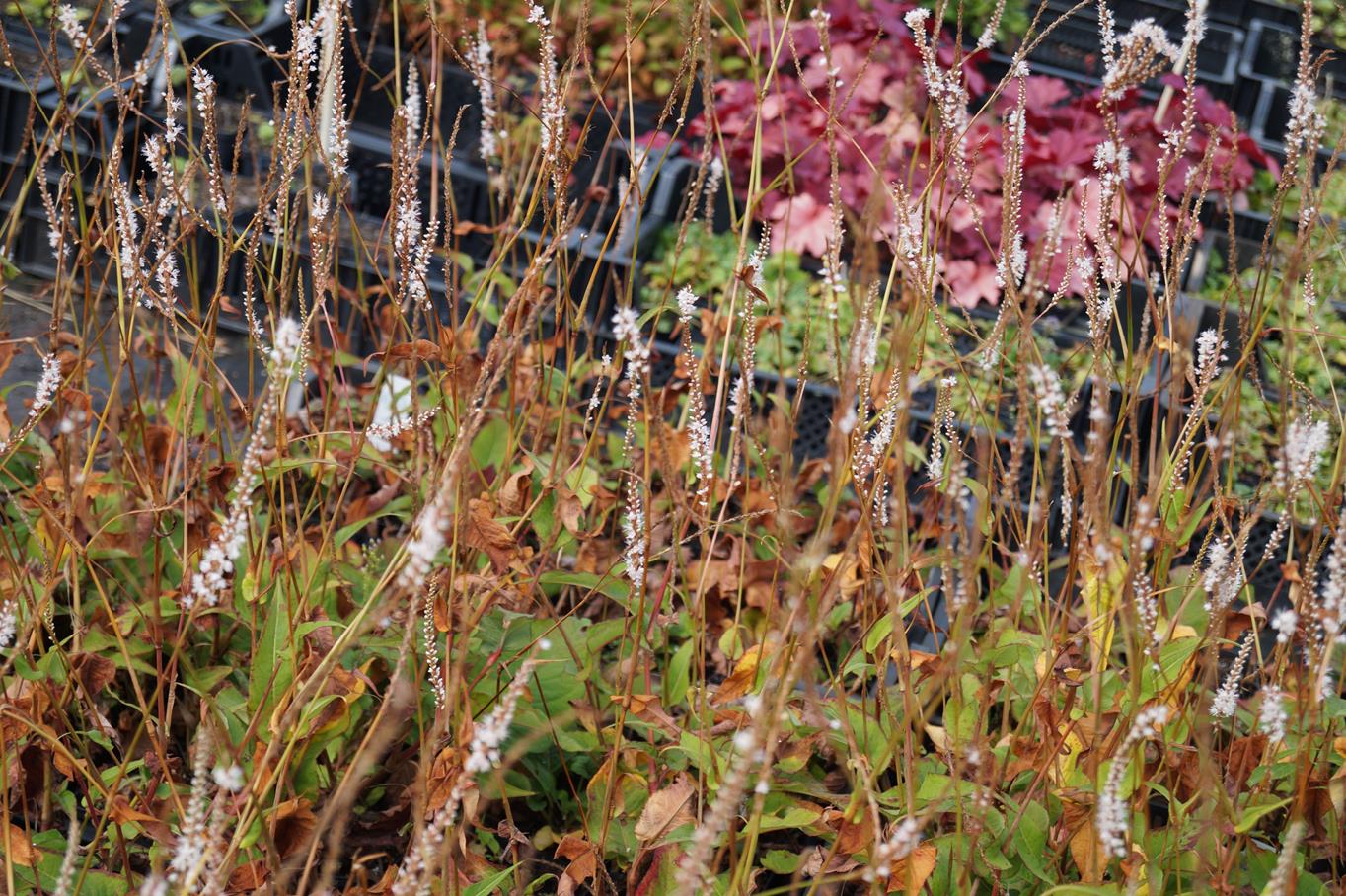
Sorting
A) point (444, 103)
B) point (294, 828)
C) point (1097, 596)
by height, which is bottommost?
point (294, 828)

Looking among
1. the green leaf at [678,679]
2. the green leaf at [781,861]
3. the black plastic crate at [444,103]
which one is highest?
the black plastic crate at [444,103]

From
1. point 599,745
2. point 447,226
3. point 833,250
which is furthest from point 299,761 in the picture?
point 833,250

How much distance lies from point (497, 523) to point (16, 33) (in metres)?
3.21

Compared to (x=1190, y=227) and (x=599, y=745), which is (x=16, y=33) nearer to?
(x=599, y=745)

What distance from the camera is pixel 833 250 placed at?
4.18 feet

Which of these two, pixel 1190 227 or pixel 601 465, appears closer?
pixel 1190 227

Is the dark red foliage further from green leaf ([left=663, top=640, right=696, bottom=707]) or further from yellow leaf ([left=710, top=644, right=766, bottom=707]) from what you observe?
yellow leaf ([left=710, top=644, right=766, bottom=707])

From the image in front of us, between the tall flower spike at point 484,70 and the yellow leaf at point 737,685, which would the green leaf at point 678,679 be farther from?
the tall flower spike at point 484,70

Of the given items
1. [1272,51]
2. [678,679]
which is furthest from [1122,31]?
[678,679]

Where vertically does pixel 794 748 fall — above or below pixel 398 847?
above

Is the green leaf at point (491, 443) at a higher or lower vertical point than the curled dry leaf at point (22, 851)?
higher

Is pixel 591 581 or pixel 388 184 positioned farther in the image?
pixel 388 184

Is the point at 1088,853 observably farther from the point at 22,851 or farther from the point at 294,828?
the point at 22,851

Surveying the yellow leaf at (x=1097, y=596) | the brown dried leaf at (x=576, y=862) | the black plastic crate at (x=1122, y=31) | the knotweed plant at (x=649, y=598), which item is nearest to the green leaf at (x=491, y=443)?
the knotweed plant at (x=649, y=598)
